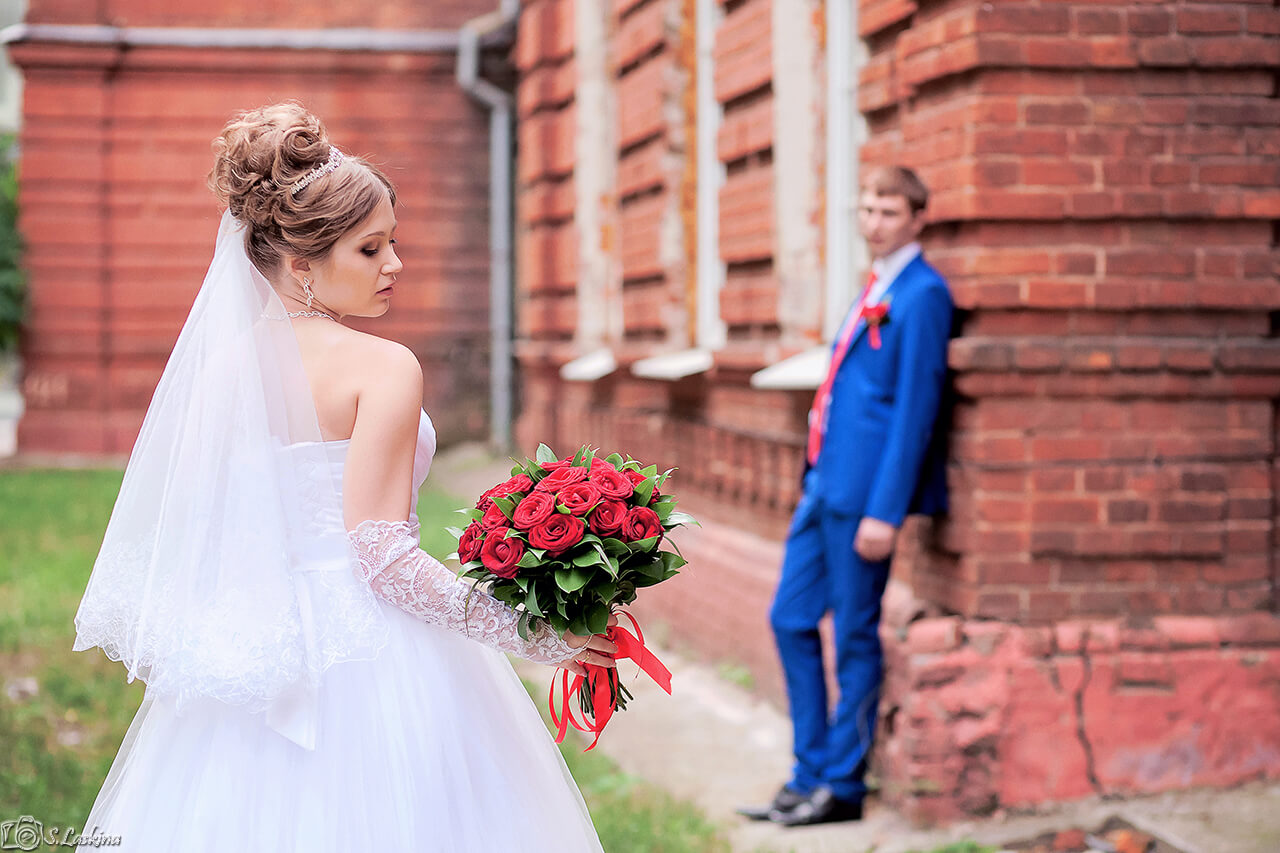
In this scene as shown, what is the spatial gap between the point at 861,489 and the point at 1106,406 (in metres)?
0.85

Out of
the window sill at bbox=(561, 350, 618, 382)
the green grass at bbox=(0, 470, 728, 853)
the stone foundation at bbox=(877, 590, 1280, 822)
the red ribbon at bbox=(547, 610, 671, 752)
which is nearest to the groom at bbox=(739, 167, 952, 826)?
the stone foundation at bbox=(877, 590, 1280, 822)

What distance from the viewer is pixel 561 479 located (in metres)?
2.66

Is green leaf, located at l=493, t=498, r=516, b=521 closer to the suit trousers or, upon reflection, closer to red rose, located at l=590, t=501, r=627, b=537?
red rose, located at l=590, t=501, r=627, b=537

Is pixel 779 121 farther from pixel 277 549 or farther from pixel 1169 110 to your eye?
pixel 277 549

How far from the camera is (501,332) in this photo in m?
16.1

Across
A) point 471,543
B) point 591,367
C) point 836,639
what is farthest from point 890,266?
point 591,367

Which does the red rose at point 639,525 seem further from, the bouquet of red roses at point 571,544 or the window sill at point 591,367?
the window sill at point 591,367

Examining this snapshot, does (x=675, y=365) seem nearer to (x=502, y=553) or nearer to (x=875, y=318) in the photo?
(x=875, y=318)

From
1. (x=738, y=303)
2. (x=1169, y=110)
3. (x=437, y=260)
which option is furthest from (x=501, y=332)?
(x=1169, y=110)

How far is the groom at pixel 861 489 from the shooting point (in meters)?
4.71

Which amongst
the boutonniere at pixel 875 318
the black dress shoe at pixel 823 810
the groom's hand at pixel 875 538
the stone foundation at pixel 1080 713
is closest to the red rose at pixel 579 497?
→ the groom's hand at pixel 875 538

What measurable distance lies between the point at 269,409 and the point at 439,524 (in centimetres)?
916

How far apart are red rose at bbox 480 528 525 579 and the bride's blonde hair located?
0.62 metres

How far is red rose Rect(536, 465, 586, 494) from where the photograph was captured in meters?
2.64
